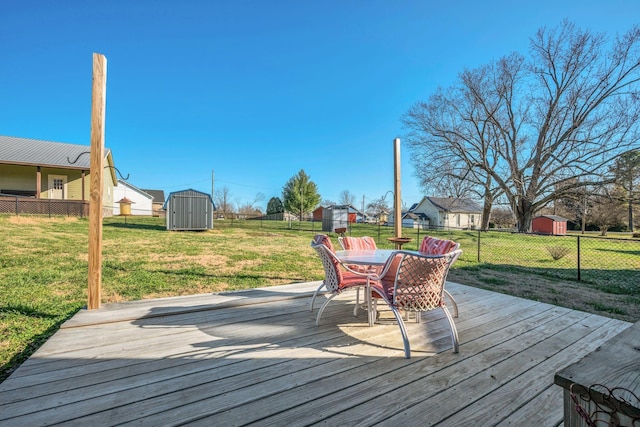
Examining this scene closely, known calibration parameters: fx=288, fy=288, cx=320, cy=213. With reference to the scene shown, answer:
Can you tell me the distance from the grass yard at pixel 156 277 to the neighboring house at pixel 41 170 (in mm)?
6643

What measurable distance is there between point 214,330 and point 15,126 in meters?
25.5

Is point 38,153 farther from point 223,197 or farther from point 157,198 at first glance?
point 223,197

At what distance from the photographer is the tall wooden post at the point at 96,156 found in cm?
284

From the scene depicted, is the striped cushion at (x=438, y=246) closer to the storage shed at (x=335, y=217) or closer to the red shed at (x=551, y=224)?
the storage shed at (x=335, y=217)

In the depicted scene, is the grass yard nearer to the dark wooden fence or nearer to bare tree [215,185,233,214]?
the dark wooden fence

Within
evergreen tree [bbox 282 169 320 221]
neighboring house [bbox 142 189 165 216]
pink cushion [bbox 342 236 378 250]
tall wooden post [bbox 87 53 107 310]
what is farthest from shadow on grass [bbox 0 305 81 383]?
neighboring house [bbox 142 189 165 216]

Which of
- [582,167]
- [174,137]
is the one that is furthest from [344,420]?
[174,137]

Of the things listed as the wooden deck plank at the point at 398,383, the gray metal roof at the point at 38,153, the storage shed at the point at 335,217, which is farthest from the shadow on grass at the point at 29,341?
the storage shed at the point at 335,217

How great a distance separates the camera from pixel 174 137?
23.9 metres

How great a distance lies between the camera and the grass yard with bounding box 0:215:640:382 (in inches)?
127

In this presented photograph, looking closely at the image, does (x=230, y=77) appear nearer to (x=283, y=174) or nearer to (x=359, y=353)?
(x=359, y=353)

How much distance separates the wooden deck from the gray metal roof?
47.1ft

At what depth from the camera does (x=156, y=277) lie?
5.10 m

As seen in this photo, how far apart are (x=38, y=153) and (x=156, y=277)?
15838 millimetres
